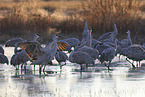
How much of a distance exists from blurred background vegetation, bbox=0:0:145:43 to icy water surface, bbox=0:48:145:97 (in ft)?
41.0

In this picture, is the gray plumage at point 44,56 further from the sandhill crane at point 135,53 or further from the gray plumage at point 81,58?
the sandhill crane at point 135,53

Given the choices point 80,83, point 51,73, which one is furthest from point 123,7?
point 80,83

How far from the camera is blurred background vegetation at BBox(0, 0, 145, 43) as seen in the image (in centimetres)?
2778

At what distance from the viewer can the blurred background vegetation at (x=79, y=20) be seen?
27781mm

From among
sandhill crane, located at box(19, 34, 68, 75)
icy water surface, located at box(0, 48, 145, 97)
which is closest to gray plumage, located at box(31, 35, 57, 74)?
sandhill crane, located at box(19, 34, 68, 75)

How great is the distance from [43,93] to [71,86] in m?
1.29

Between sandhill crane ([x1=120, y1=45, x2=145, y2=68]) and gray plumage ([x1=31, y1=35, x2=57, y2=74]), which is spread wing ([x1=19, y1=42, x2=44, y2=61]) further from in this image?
sandhill crane ([x1=120, y1=45, x2=145, y2=68])

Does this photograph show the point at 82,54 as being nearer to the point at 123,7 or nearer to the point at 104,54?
the point at 104,54

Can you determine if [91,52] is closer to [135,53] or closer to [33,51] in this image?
[135,53]

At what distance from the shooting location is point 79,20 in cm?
2886

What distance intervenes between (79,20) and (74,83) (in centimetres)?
1708

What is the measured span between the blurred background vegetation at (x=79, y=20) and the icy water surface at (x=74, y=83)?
12.5 m

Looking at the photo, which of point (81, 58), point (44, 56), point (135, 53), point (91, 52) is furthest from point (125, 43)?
point (44, 56)

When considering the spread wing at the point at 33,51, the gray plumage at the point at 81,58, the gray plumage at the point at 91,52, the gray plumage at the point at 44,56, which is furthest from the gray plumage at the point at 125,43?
the spread wing at the point at 33,51
